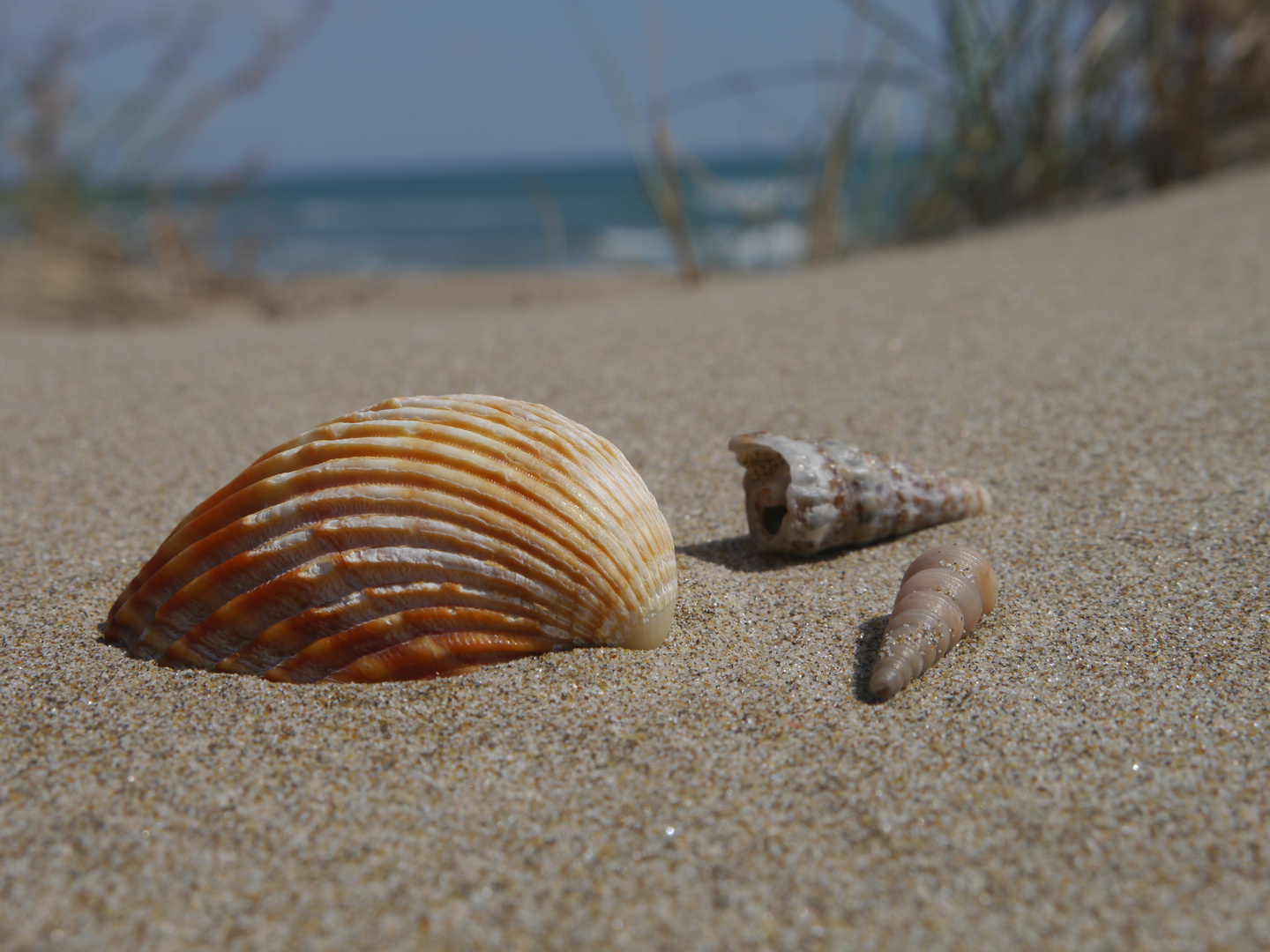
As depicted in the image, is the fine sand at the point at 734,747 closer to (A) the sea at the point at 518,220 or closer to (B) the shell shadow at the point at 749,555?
(B) the shell shadow at the point at 749,555

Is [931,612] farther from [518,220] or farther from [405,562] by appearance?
[518,220]

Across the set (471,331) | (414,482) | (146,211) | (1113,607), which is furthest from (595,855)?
(146,211)

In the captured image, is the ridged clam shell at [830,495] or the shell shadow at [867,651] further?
the ridged clam shell at [830,495]

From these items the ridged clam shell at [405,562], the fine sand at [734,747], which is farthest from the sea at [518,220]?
the ridged clam shell at [405,562]

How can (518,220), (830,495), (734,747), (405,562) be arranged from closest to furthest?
(734,747)
(405,562)
(830,495)
(518,220)

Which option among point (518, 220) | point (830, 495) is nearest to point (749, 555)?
point (830, 495)

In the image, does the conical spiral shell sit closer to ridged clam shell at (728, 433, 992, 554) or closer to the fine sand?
the fine sand

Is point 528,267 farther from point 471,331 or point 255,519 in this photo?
point 255,519
